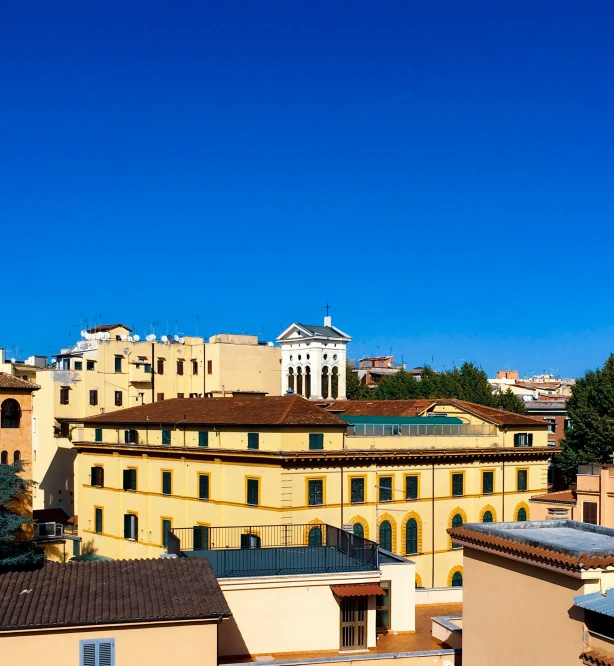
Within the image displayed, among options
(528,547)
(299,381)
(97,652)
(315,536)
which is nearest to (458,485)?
(315,536)

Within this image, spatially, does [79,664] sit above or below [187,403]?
below

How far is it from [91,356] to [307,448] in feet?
113

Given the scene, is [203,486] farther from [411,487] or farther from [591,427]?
[591,427]

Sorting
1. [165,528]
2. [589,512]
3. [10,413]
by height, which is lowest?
[165,528]

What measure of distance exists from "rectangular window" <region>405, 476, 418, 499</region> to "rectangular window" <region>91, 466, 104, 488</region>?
60.3 feet

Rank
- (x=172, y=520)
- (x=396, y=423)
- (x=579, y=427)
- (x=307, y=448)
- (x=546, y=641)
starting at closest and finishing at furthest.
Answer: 1. (x=546, y=641)
2. (x=307, y=448)
3. (x=172, y=520)
4. (x=396, y=423)
5. (x=579, y=427)

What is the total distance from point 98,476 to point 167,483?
684 cm

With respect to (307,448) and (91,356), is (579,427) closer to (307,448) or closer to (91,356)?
(307,448)

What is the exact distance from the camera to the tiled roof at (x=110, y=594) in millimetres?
19031

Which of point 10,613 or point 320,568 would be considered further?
point 320,568

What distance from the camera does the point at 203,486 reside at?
149ft

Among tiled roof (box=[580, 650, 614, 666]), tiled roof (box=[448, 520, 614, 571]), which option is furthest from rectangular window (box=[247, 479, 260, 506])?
tiled roof (box=[580, 650, 614, 666])

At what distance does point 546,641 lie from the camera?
17.4 m

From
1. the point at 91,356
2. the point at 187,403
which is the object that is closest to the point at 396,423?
the point at 187,403
